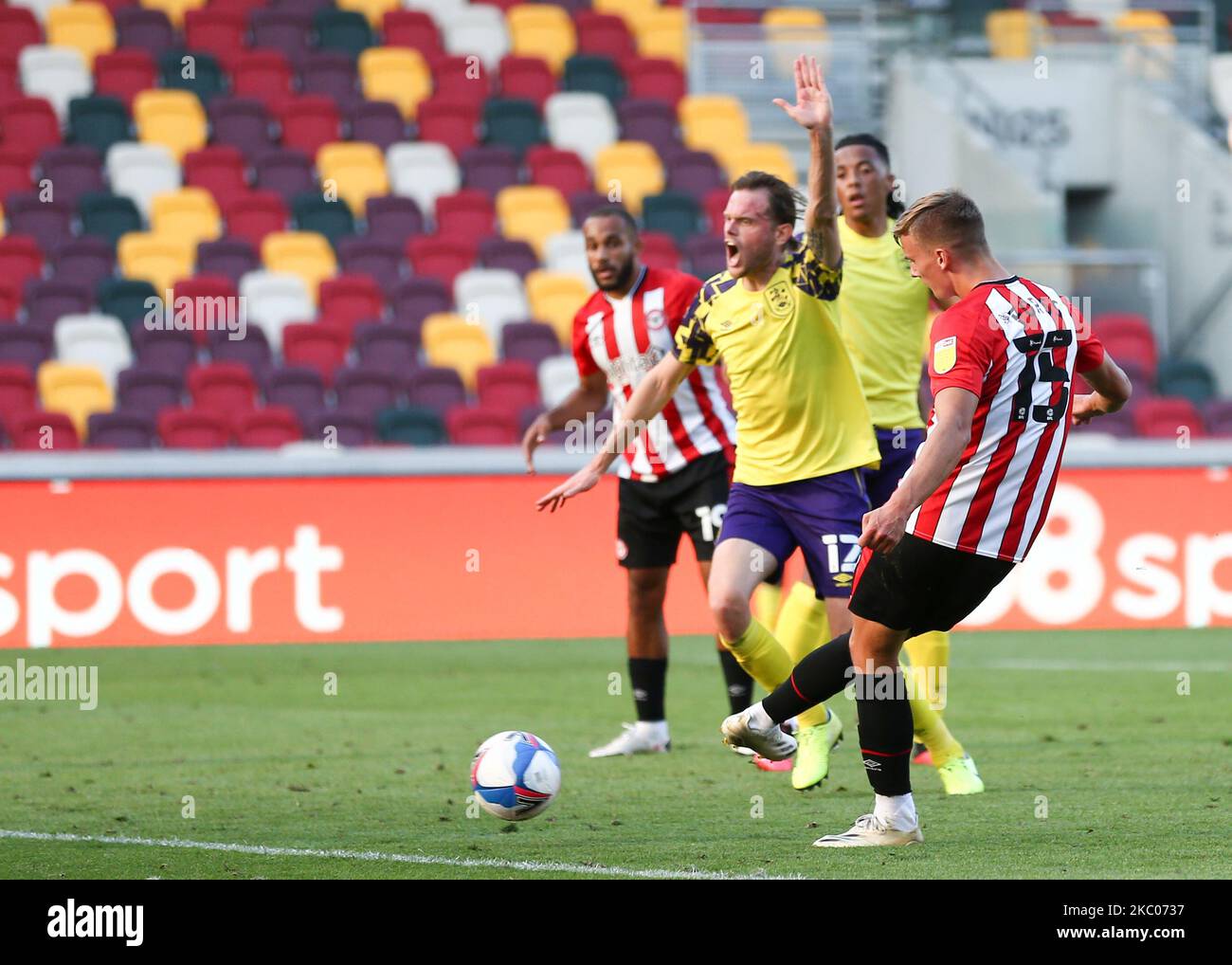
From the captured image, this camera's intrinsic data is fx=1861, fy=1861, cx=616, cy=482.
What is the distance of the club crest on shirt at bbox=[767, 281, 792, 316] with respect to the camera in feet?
21.3

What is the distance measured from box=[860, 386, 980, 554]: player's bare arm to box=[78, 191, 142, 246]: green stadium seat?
13509 mm

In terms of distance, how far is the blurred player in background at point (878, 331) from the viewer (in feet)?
23.6

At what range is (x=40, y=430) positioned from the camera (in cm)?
1422

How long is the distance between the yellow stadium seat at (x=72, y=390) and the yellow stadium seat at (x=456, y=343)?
9.42 feet

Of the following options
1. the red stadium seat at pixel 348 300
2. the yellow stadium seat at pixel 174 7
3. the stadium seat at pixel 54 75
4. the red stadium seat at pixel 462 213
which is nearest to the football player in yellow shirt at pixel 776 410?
the red stadium seat at pixel 348 300

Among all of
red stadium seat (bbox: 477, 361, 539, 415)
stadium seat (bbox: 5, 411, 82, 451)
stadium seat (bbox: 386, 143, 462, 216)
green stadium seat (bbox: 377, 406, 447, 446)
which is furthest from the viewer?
stadium seat (bbox: 386, 143, 462, 216)

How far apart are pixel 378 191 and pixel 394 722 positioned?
10195 mm

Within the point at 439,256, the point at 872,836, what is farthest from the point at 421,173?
the point at 872,836

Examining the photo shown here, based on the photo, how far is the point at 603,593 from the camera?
487 inches

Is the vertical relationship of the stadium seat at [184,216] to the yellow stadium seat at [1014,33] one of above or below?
below

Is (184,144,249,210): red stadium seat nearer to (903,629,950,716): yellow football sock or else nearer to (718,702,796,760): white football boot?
(903,629,950,716): yellow football sock

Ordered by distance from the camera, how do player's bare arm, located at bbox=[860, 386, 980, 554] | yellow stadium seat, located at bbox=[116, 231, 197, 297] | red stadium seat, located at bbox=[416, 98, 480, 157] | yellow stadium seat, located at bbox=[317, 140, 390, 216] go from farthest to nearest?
red stadium seat, located at bbox=[416, 98, 480, 157], yellow stadium seat, located at bbox=[317, 140, 390, 216], yellow stadium seat, located at bbox=[116, 231, 197, 297], player's bare arm, located at bbox=[860, 386, 980, 554]

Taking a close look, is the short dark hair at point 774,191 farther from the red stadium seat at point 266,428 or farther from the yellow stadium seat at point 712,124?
the yellow stadium seat at point 712,124

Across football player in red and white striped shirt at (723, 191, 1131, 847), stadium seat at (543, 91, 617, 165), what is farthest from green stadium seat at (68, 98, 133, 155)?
football player in red and white striped shirt at (723, 191, 1131, 847)
